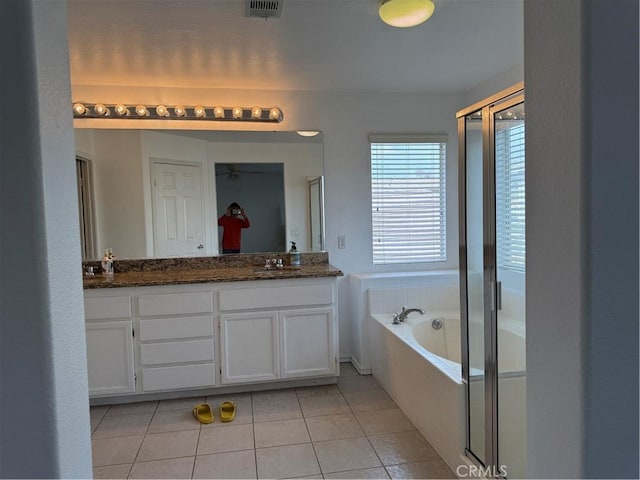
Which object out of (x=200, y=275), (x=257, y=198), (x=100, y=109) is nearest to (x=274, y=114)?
(x=257, y=198)

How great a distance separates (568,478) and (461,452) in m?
1.33

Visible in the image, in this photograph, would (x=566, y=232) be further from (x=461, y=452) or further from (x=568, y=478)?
(x=461, y=452)

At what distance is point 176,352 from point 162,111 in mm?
1807

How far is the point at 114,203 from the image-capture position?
3193mm

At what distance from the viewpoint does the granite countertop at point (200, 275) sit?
275 cm

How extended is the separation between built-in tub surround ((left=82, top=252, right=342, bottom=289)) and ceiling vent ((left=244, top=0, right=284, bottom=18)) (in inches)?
63.8

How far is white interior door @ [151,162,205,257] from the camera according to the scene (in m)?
3.27

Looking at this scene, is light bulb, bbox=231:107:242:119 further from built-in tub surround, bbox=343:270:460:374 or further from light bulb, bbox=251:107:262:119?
built-in tub surround, bbox=343:270:460:374

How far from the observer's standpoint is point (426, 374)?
2.29m

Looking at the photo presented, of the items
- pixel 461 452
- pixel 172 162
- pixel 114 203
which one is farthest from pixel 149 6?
pixel 461 452

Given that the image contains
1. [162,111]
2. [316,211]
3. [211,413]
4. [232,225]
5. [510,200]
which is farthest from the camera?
[316,211]

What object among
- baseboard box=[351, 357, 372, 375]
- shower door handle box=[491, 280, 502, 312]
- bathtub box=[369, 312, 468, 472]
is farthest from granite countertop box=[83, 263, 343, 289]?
shower door handle box=[491, 280, 502, 312]

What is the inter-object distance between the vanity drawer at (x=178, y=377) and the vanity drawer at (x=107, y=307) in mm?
426

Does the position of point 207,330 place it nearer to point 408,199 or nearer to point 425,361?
point 425,361
